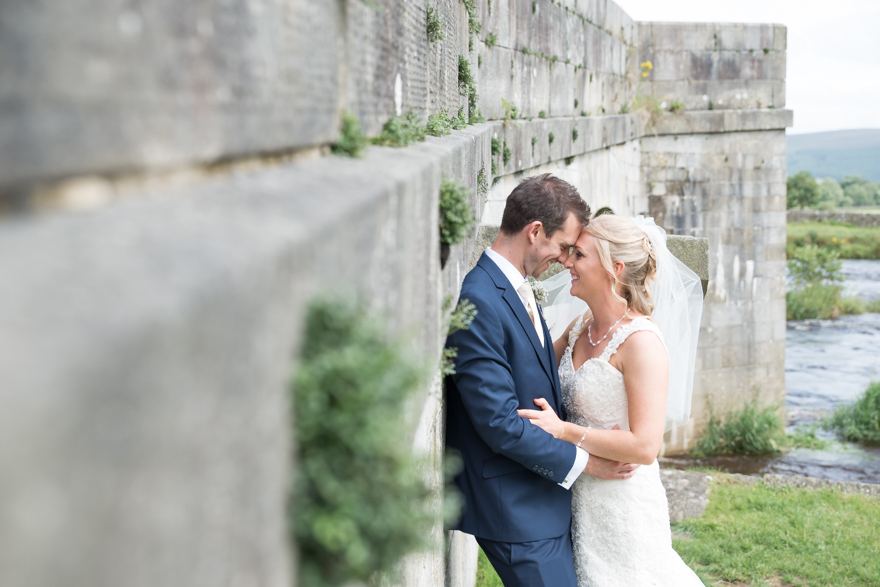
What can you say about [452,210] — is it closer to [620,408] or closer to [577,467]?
[577,467]

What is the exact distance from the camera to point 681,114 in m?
11.4

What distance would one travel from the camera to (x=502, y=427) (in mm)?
2514

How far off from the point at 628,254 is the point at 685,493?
4.42 metres

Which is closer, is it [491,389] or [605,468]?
[491,389]

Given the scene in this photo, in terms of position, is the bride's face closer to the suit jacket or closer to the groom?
the groom

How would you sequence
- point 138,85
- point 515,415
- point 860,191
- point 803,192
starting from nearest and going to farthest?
1. point 138,85
2. point 515,415
3. point 803,192
4. point 860,191

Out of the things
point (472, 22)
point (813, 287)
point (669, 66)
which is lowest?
point (813, 287)

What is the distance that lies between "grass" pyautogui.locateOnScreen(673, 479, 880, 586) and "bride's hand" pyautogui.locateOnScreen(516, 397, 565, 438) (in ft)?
10.1

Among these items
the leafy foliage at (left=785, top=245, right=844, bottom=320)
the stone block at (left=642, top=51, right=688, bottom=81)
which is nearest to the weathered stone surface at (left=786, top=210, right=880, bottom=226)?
the leafy foliage at (left=785, top=245, right=844, bottom=320)

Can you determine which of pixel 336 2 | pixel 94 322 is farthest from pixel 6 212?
pixel 336 2

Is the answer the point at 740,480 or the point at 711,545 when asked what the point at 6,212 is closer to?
the point at 711,545

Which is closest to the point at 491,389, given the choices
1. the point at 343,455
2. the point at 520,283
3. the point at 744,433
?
the point at 520,283

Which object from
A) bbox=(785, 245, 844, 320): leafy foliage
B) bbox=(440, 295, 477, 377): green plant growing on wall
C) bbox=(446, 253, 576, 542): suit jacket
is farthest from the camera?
bbox=(785, 245, 844, 320): leafy foliage

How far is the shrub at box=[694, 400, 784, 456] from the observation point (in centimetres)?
1073
